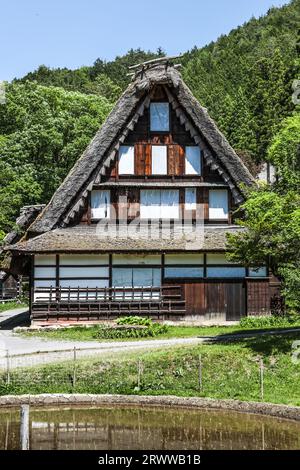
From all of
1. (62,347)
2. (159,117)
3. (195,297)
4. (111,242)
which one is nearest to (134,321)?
(195,297)

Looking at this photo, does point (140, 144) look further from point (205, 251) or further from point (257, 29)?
point (257, 29)

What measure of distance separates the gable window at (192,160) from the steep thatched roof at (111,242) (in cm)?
322

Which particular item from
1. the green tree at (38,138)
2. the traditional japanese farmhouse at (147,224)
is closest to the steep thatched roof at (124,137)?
the traditional japanese farmhouse at (147,224)

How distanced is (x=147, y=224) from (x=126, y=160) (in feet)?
11.6

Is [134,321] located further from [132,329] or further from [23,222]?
[23,222]

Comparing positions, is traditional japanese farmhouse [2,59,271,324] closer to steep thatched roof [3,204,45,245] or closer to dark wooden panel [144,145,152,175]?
dark wooden panel [144,145,152,175]

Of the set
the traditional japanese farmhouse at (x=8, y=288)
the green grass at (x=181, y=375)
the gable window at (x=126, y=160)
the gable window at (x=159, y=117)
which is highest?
the gable window at (x=159, y=117)

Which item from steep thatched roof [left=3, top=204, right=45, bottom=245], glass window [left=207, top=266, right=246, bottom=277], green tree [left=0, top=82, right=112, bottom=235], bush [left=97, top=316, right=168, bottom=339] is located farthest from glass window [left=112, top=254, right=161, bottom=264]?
green tree [left=0, top=82, right=112, bottom=235]

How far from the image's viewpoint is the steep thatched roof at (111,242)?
35.7 m

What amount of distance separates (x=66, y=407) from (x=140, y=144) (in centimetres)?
2060

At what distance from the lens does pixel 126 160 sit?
1535 inches

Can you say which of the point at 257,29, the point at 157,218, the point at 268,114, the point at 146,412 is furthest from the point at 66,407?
the point at 257,29

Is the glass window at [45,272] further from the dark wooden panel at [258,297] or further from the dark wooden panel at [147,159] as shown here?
the dark wooden panel at [258,297]

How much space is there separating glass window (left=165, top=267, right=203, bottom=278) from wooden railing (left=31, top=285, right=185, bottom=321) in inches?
24.7
